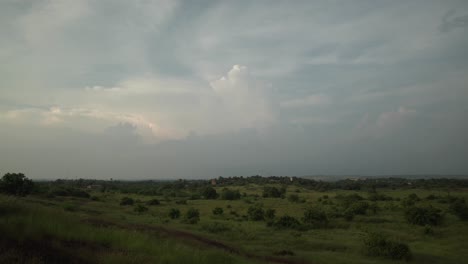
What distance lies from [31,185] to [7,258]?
48.4 m

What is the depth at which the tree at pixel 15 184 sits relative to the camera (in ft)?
149

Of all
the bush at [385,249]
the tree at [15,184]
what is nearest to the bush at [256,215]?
the bush at [385,249]

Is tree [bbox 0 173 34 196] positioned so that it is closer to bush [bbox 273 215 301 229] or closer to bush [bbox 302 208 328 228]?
Result: bush [bbox 273 215 301 229]

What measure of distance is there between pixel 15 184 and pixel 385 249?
4768 centimetres

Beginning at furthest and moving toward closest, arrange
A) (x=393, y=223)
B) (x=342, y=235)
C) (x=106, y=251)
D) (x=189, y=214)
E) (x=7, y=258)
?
(x=189, y=214) → (x=393, y=223) → (x=342, y=235) → (x=106, y=251) → (x=7, y=258)

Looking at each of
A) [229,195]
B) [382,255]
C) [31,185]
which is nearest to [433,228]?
[382,255]

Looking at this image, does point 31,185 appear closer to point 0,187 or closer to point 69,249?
point 0,187

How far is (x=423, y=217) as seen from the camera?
117 ft

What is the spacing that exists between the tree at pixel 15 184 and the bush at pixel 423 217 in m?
49.9

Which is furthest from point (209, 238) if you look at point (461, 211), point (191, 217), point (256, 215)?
point (461, 211)

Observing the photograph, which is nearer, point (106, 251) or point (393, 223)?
point (106, 251)

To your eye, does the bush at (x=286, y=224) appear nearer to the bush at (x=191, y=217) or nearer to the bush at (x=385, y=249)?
the bush at (x=191, y=217)

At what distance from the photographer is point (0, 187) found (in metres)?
46.1

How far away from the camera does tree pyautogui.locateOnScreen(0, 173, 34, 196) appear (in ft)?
149
